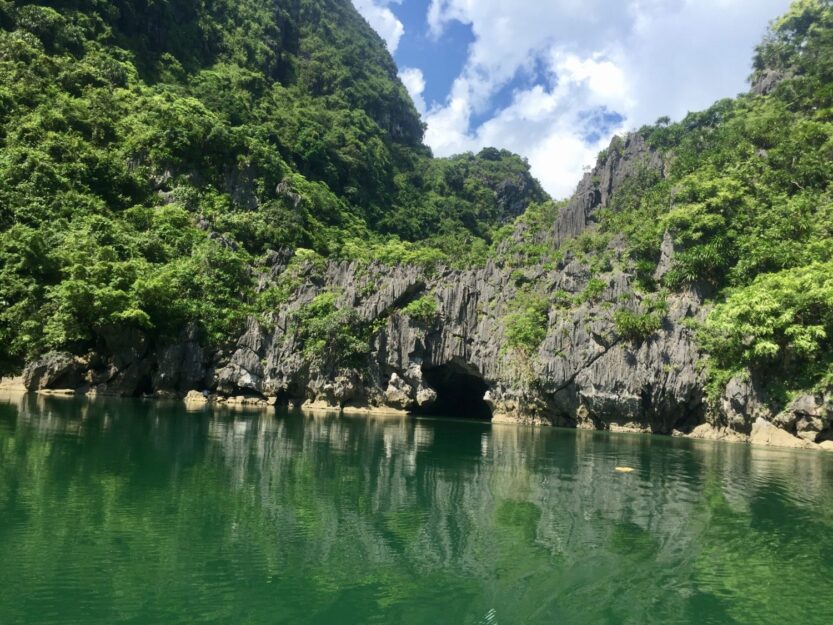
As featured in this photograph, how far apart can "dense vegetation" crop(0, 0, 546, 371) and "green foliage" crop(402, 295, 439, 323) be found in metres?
5.76

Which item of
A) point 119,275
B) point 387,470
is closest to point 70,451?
point 387,470

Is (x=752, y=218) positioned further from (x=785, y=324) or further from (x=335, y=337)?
(x=335, y=337)

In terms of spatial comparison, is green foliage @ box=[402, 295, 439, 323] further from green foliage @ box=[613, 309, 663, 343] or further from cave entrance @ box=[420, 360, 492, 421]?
green foliage @ box=[613, 309, 663, 343]

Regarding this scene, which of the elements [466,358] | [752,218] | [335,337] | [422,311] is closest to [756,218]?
[752,218]

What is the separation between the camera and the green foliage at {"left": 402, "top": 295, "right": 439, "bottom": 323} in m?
41.2

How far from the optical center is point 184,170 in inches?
2067

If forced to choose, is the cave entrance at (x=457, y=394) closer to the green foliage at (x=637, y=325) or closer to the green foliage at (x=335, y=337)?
the green foliage at (x=335, y=337)

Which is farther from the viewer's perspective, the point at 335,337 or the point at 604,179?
the point at 604,179

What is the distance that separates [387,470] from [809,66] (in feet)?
170

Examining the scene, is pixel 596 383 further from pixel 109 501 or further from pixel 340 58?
pixel 340 58

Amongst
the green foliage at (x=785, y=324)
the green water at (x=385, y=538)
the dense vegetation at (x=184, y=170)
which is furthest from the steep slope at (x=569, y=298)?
the green water at (x=385, y=538)

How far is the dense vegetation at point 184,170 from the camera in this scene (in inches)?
1446

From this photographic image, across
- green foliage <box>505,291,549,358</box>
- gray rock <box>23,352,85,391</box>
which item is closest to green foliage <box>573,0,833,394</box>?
green foliage <box>505,291,549,358</box>

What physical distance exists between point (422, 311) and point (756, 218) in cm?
2142
